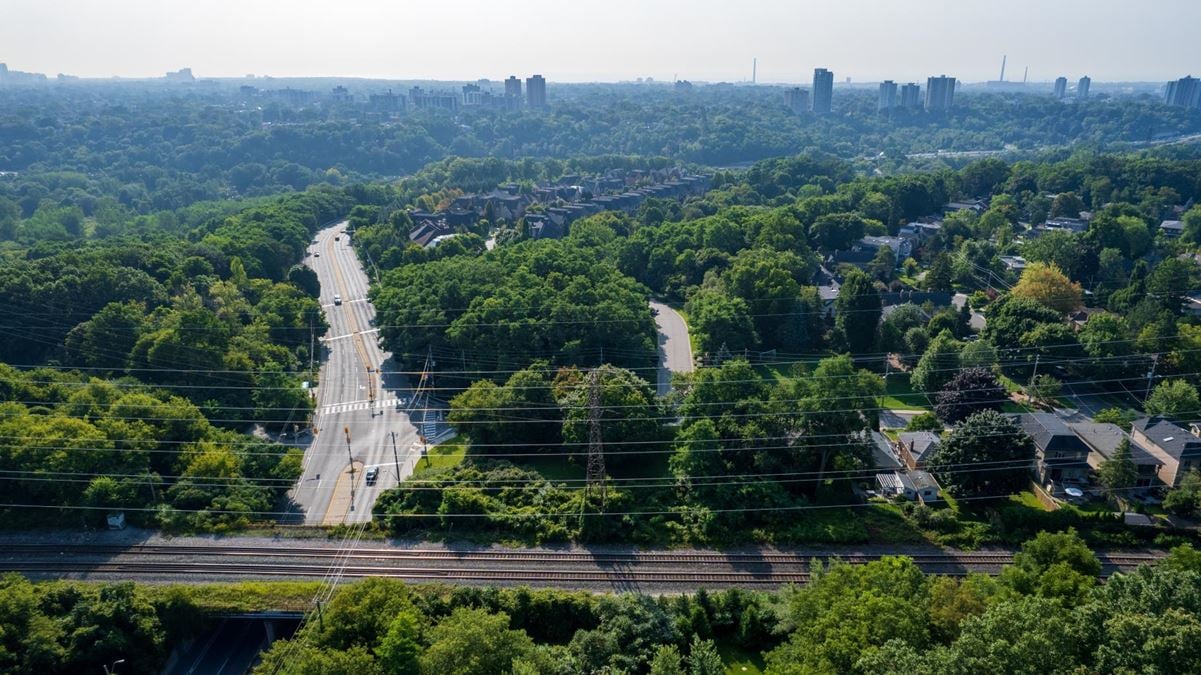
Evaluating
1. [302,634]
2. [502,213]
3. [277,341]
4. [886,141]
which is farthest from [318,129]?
[302,634]

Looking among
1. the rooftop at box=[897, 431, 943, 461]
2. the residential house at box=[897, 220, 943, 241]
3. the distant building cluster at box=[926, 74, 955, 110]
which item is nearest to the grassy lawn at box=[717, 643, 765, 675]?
the rooftop at box=[897, 431, 943, 461]

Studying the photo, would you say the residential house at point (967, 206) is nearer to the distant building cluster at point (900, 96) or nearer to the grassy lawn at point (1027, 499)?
the grassy lawn at point (1027, 499)

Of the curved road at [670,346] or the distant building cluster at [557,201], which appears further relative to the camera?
the distant building cluster at [557,201]

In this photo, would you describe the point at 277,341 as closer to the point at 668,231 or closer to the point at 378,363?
the point at 378,363

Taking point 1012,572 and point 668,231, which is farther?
point 668,231

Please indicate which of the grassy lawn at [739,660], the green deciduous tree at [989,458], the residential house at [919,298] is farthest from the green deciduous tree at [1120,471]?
the residential house at [919,298]

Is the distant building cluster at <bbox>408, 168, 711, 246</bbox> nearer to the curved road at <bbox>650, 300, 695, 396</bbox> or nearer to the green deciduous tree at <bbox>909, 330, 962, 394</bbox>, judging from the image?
the curved road at <bbox>650, 300, 695, 396</bbox>
